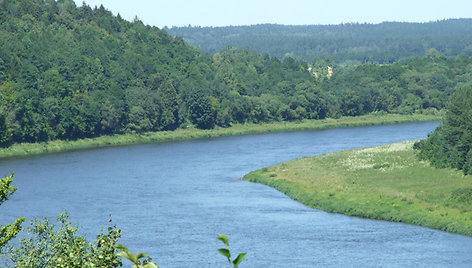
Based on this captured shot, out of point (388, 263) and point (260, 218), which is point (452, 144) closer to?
point (260, 218)

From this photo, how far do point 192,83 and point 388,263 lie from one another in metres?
123

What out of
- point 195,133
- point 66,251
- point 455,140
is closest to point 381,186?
point 455,140

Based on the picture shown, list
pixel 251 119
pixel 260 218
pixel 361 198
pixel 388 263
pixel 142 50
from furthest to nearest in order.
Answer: pixel 142 50 < pixel 251 119 < pixel 361 198 < pixel 260 218 < pixel 388 263

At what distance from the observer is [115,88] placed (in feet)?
490

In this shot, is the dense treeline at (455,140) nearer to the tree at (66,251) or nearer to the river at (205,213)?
the river at (205,213)

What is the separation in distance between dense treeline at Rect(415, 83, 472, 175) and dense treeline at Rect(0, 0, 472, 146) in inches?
2455

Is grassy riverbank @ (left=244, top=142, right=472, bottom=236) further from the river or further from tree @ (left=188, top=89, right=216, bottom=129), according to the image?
tree @ (left=188, top=89, right=216, bottom=129)

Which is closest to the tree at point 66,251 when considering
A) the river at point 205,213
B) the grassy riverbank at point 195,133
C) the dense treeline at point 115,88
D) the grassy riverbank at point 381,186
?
the river at point 205,213

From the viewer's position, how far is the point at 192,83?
169750mm

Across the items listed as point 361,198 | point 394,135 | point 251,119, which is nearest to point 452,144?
point 361,198

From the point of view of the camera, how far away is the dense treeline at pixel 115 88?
131m

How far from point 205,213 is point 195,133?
83.4 metres

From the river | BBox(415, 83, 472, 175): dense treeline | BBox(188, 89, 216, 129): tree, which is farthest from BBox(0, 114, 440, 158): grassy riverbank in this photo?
→ BBox(415, 83, 472, 175): dense treeline

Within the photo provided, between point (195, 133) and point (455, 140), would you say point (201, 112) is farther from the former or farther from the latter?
point (455, 140)
